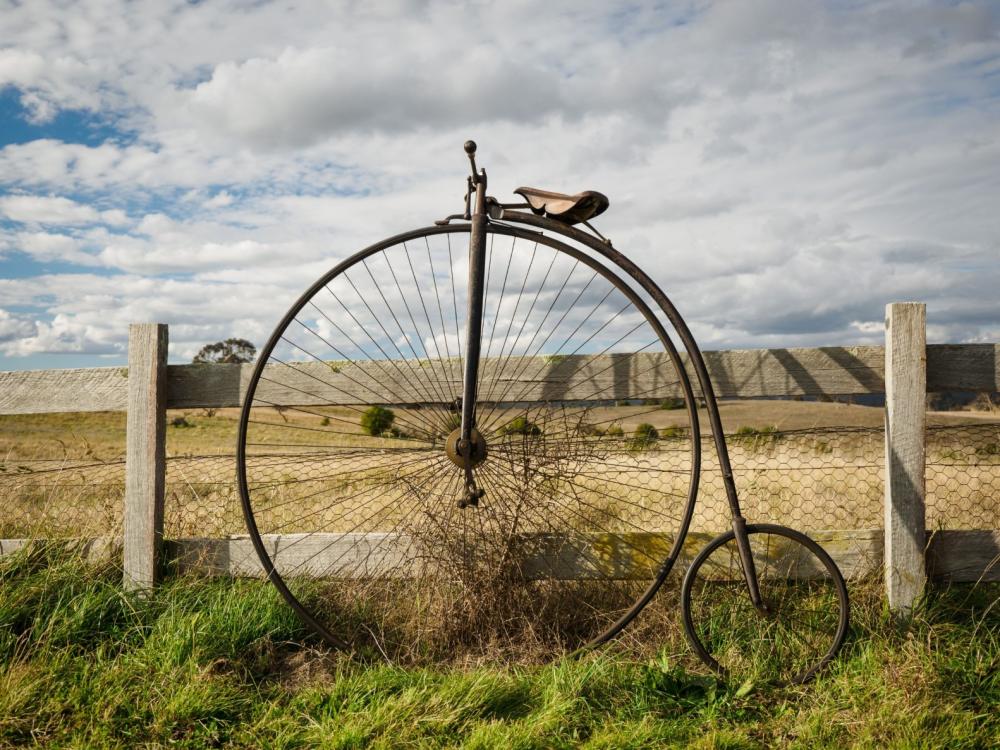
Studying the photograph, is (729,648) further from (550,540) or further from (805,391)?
(805,391)

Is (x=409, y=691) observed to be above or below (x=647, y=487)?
below

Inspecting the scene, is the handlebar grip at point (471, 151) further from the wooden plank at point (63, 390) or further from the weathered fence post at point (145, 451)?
the wooden plank at point (63, 390)

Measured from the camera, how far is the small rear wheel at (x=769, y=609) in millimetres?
3109

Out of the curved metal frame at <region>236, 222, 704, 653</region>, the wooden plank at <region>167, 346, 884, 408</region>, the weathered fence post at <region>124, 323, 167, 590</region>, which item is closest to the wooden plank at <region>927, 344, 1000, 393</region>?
the wooden plank at <region>167, 346, 884, 408</region>

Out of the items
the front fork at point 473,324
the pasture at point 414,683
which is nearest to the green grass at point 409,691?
the pasture at point 414,683

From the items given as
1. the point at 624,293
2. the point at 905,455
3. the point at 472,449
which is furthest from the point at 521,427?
the point at 905,455

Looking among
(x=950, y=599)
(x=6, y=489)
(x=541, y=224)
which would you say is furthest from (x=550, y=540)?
(x=6, y=489)

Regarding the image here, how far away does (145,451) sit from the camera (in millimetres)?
3740

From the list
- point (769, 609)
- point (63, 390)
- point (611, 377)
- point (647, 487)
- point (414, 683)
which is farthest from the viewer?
point (63, 390)

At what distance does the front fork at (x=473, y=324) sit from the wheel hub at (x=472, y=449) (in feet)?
0.04

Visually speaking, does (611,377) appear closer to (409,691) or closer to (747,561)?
(747,561)

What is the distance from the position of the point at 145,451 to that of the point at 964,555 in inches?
166

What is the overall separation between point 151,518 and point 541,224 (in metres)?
2.51

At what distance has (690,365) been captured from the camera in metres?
3.68
